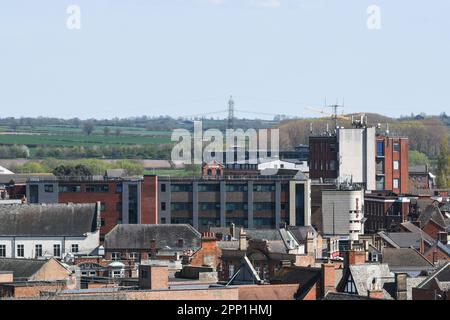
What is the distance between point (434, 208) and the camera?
13162 cm

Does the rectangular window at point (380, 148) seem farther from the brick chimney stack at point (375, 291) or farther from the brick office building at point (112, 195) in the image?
the brick chimney stack at point (375, 291)

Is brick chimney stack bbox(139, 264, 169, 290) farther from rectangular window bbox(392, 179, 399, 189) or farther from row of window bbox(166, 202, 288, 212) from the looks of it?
rectangular window bbox(392, 179, 399, 189)

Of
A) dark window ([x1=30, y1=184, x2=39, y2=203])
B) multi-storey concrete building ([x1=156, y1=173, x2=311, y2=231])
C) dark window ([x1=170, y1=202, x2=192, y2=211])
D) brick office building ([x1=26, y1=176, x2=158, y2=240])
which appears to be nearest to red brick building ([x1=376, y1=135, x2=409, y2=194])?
multi-storey concrete building ([x1=156, y1=173, x2=311, y2=231])

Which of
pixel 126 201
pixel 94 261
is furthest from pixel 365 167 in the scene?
pixel 94 261

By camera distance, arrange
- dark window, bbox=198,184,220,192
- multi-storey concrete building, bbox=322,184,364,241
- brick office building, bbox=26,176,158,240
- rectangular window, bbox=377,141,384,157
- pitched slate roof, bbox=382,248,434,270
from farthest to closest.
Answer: rectangular window, bbox=377,141,384,157, multi-storey concrete building, bbox=322,184,364,241, dark window, bbox=198,184,220,192, brick office building, bbox=26,176,158,240, pitched slate roof, bbox=382,248,434,270

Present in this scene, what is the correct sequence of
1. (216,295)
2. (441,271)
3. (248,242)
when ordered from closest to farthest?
(216,295) < (441,271) < (248,242)

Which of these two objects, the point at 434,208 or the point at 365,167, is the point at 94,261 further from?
the point at 365,167

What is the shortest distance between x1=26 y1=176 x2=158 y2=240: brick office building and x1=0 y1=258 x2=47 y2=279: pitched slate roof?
46693 millimetres

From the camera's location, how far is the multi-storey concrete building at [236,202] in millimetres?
124250

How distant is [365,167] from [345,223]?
2902 cm

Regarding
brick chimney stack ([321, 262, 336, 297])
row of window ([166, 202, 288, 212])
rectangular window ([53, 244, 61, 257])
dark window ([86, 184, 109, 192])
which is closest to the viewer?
brick chimney stack ([321, 262, 336, 297])

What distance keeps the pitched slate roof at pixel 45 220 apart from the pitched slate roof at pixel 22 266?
30451 millimetres

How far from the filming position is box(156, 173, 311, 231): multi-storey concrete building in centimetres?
12425
